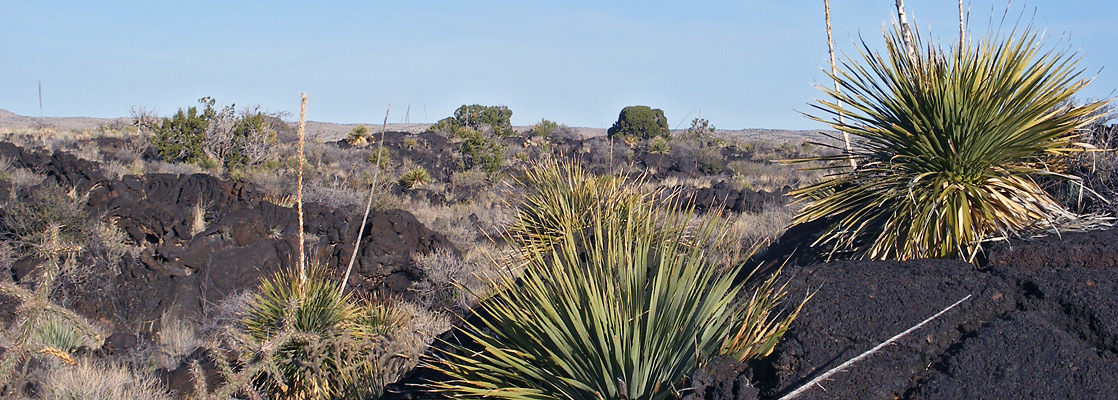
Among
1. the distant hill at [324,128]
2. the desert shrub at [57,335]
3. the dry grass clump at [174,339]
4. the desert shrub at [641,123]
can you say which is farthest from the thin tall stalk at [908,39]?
the distant hill at [324,128]

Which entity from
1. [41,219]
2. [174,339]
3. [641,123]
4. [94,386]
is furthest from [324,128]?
[94,386]

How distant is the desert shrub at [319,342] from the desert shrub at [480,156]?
17.4 metres

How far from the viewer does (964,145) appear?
17.1 ft

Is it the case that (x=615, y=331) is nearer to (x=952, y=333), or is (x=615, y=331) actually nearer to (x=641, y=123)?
(x=952, y=333)

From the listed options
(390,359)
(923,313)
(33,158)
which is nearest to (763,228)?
(390,359)

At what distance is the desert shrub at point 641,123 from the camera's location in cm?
4175

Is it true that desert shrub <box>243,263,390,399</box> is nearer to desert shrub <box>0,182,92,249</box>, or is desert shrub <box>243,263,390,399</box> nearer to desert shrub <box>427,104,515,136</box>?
desert shrub <box>0,182,92,249</box>

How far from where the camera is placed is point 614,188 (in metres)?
7.97

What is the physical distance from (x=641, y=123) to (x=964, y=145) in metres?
37.2

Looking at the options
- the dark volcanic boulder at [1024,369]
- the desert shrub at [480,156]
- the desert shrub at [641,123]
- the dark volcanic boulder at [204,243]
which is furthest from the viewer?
the desert shrub at [641,123]

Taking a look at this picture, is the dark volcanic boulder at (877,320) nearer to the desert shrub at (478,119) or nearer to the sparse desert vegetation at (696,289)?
the sparse desert vegetation at (696,289)

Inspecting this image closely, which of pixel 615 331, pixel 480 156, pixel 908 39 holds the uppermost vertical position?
pixel 908 39

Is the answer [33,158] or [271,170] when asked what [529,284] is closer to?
[33,158]

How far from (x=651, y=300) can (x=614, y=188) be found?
4354 millimetres
